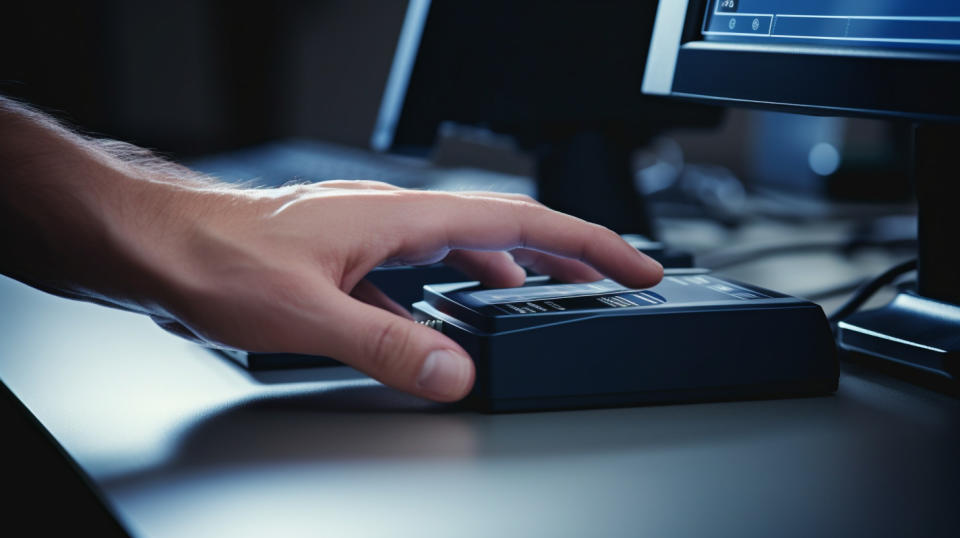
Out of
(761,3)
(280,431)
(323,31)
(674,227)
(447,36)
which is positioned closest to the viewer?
(280,431)

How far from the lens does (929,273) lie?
0.54 meters

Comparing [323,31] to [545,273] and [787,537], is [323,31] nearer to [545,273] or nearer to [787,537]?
[545,273]

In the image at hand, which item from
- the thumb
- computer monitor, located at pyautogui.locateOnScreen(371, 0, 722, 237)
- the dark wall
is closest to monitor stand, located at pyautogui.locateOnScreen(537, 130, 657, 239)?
computer monitor, located at pyautogui.locateOnScreen(371, 0, 722, 237)

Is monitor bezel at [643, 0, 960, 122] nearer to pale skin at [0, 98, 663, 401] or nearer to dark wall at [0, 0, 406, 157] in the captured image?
pale skin at [0, 98, 663, 401]

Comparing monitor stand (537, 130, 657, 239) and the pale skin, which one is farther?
monitor stand (537, 130, 657, 239)

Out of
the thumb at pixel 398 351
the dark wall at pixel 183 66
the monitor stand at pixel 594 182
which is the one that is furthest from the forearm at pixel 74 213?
the dark wall at pixel 183 66

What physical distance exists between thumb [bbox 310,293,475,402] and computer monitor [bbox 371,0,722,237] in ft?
1.57

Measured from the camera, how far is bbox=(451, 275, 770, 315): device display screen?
46 cm

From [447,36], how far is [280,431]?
0.54 meters

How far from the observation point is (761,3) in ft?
1.82

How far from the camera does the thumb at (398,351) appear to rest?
0.42 meters

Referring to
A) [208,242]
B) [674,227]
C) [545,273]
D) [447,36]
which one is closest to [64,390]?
[208,242]

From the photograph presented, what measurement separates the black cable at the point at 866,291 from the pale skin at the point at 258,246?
168mm

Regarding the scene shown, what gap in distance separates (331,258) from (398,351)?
0.06 meters
